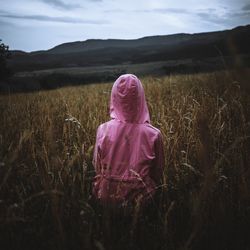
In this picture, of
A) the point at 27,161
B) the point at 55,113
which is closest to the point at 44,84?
the point at 55,113

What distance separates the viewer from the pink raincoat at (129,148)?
1.77 meters

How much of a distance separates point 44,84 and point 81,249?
25941 mm

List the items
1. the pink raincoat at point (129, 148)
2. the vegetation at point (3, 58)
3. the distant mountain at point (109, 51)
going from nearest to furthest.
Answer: the pink raincoat at point (129, 148) < the vegetation at point (3, 58) < the distant mountain at point (109, 51)

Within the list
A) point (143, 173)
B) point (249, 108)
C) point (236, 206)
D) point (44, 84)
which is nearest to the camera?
point (236, 206)

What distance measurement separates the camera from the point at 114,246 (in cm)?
128

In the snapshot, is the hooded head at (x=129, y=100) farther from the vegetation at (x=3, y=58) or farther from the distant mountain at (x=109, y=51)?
the distant mountain at (x=109, y=51)

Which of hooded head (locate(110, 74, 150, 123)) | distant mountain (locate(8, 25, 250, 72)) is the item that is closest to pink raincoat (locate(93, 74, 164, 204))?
hooded head (locate(110, 74, 150, 123))

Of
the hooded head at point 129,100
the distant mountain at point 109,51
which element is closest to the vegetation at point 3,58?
the hooded head at point 129,100

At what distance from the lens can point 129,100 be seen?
1865 millimetres

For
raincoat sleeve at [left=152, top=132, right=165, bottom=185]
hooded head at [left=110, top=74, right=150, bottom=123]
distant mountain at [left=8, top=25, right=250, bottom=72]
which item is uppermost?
distant mountain at [left=8, top=25, right=250, bottom=72]

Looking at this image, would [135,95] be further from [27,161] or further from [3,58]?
[3,58]

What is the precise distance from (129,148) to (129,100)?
0.91 ft

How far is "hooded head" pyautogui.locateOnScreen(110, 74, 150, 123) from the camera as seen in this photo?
1851 mm

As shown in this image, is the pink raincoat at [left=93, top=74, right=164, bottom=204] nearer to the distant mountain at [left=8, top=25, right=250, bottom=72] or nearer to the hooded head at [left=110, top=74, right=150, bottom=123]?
the hooded head at [left=110, top=74, right=150, bottom=123]
